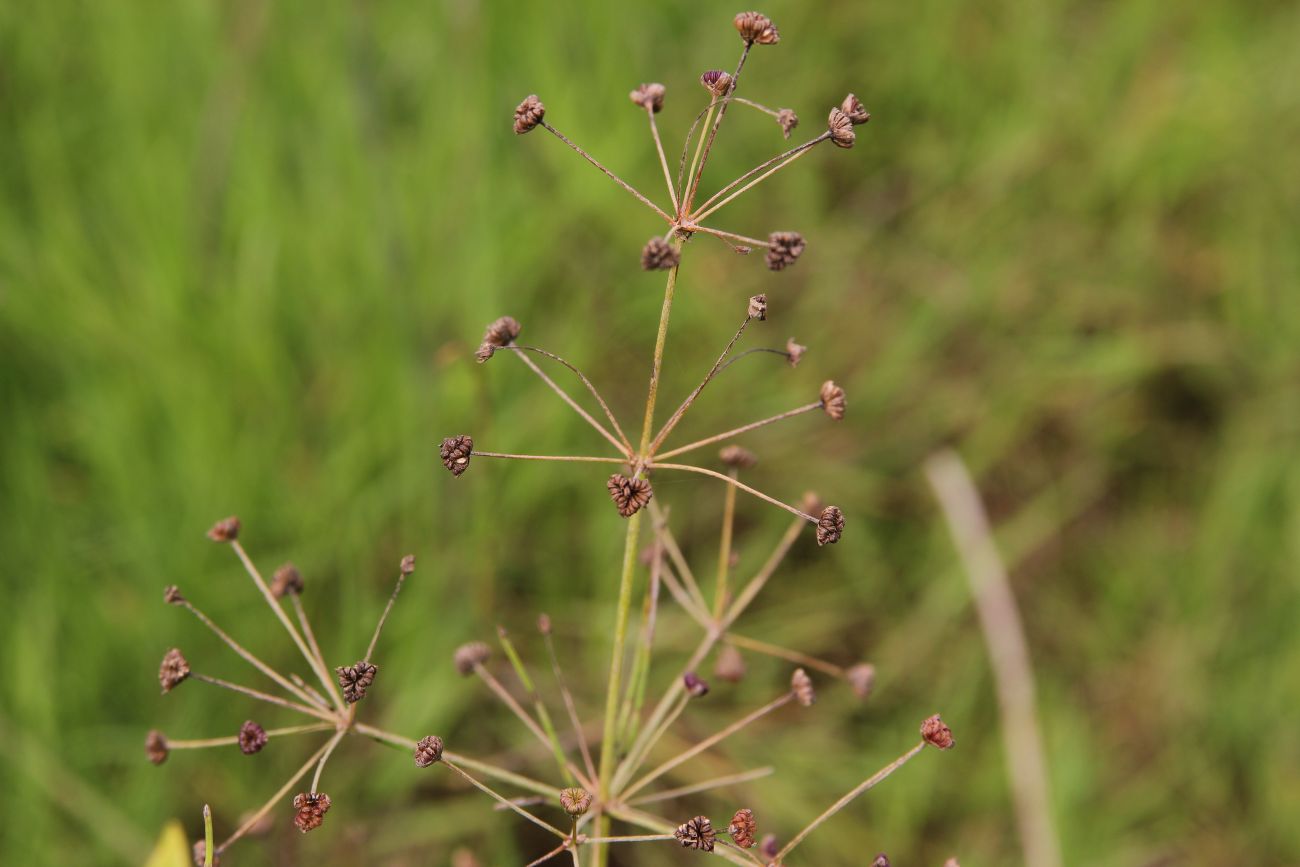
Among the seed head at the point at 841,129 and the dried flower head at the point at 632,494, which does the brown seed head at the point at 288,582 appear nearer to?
the dried flower head at the point at 632,494

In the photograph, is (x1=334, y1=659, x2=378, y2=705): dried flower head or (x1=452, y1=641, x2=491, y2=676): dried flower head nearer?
(x1=334, y1=659, x2=378, y2=705): dried flower head

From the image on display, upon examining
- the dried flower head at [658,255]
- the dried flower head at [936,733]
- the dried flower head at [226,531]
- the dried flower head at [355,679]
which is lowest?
the dried flower head at [355,679]

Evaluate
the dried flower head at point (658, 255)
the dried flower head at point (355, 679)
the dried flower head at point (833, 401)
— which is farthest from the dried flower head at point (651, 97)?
the dried flower head at point (355, 679)

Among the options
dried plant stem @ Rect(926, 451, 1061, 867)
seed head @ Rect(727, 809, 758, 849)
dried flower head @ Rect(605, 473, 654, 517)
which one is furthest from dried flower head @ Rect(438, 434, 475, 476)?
dried plant stem @ Rect(926, 451, 1061, 867)

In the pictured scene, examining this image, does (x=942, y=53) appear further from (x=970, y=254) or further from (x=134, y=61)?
(x=134, y=61)

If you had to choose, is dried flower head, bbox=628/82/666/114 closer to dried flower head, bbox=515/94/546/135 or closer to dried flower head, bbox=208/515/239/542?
dried flower head, bbox=515/94/546/135

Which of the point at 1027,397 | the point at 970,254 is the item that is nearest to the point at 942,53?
the point at 970,254
